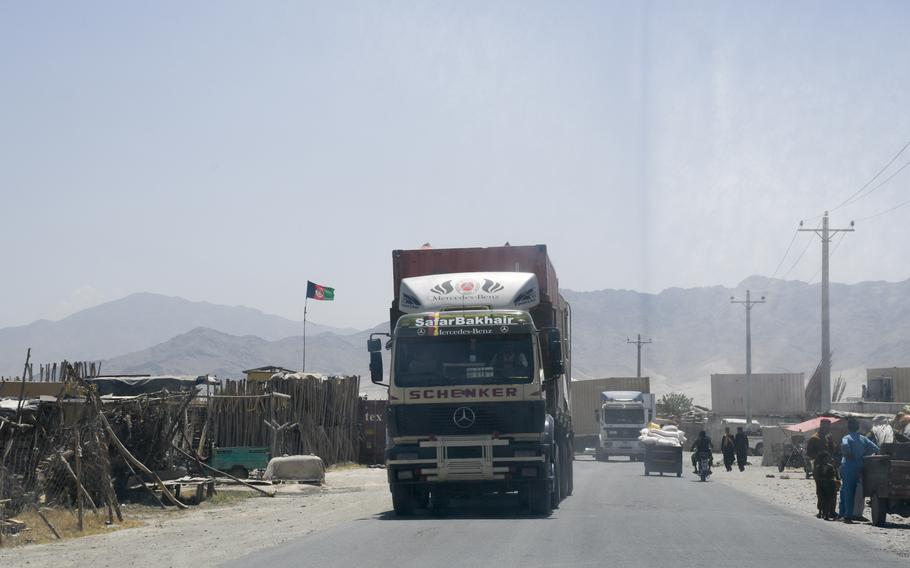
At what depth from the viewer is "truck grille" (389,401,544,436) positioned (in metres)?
17.5

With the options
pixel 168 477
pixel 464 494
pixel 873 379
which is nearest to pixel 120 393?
pixel 168 477

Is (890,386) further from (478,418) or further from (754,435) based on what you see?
(478,418)

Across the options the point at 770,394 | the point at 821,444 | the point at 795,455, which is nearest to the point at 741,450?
the point at 795,455

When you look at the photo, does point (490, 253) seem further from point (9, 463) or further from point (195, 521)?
point (9, 463)

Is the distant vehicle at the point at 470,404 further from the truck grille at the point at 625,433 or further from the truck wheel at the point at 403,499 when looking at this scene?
the truck grille at the point at 625,433

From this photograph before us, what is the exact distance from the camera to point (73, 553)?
1410cm

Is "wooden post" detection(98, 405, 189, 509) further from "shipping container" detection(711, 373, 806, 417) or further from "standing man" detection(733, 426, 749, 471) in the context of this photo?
"shipping container" detection(711, 373, 806, 417)

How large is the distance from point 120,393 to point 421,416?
16.7 metres

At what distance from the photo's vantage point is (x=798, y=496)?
2681 centimetres

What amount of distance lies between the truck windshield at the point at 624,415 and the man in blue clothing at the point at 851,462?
31.1 m

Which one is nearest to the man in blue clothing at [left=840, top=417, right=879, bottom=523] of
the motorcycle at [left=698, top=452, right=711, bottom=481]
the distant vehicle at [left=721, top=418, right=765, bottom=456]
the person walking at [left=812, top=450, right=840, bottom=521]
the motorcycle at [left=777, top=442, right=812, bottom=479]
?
the person walking at [left=812, top=450, right=840, bottom=521]

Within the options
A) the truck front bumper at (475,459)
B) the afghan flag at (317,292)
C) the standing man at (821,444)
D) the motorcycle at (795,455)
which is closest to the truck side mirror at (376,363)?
the truck front bumper at (475,459)

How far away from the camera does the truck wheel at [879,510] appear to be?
17.8m

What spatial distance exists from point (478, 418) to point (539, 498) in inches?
68.3
